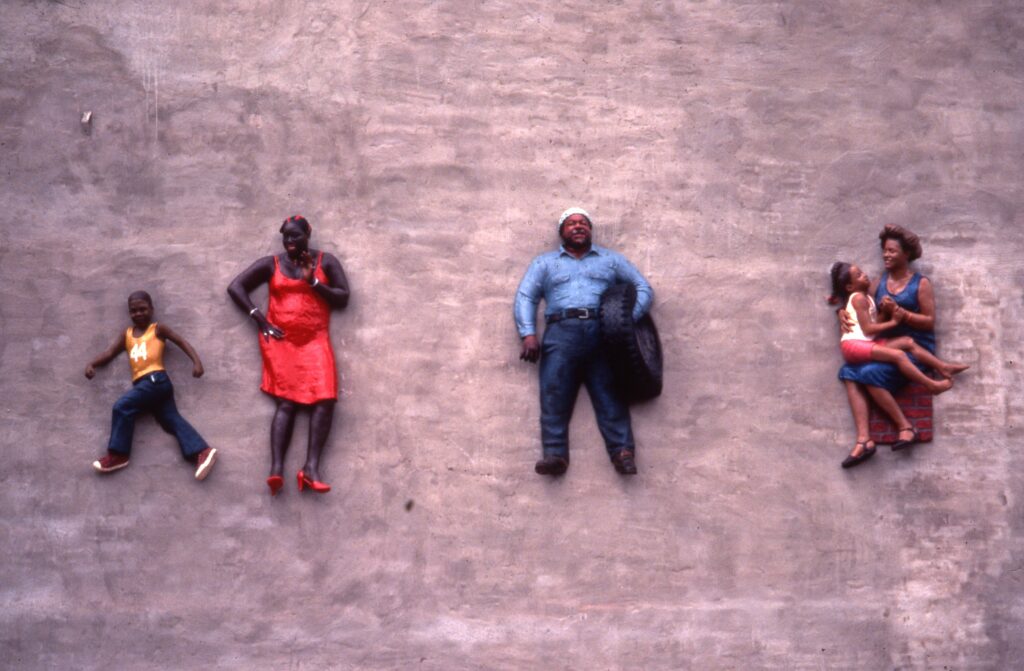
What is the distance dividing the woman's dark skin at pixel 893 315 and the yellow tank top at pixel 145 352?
154 inches

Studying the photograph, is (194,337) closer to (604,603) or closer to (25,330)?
(25,330)

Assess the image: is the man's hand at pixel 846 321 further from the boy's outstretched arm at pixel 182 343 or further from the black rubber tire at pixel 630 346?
the boy's outstretched arm at pixel 182 343

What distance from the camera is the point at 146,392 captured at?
27.0ft

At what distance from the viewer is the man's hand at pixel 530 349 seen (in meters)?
8.23

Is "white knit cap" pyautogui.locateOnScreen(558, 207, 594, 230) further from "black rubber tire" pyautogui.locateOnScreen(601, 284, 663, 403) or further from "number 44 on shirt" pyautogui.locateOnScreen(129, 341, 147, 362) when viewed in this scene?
"number 44 on shirt" pyautogui.locateOnScreen(129, 341, 147, 362)

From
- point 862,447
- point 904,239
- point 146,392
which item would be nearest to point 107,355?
point 146,392

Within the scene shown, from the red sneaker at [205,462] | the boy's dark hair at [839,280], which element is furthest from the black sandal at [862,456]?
the red sneaker at [205,462]

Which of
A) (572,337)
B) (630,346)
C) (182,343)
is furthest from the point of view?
(182,343)

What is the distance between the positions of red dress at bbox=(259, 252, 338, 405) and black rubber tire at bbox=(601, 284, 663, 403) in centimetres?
159

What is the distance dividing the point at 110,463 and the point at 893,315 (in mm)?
4491

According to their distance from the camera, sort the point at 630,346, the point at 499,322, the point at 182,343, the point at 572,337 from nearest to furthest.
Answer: the point at 630,346
the point at 572,337
the point at 182,343
the point at 499,322

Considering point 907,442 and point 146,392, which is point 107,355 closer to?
point 146,392

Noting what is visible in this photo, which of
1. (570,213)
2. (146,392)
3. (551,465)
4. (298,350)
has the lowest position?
(551,465)

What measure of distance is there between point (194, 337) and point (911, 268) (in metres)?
4.17
